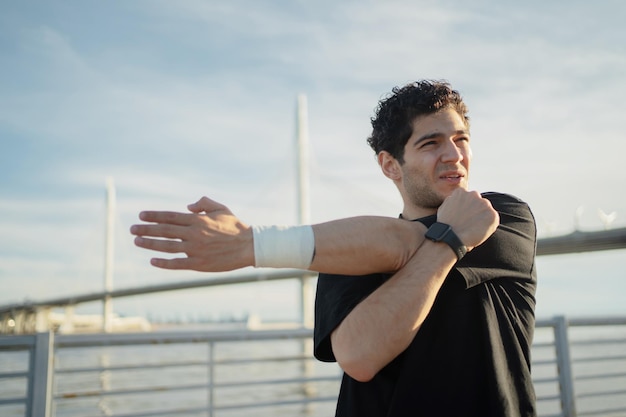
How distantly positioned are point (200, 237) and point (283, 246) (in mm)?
125

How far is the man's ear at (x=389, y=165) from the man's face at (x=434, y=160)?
23 millimetres

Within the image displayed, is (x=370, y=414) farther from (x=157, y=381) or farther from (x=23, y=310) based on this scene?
(x=23, y=310)

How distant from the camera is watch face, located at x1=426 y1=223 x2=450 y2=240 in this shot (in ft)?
3.18

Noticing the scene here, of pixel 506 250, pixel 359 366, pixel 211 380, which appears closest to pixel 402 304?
pixel 359 366

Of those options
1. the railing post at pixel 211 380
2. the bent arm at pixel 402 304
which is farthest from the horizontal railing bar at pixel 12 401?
the bent arm at pixel 402 304

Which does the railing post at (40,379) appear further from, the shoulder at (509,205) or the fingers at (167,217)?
the shoulder at (509,205)

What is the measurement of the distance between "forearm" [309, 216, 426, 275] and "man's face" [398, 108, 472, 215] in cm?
22

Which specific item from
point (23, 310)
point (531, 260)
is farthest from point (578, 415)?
point (23, 310)

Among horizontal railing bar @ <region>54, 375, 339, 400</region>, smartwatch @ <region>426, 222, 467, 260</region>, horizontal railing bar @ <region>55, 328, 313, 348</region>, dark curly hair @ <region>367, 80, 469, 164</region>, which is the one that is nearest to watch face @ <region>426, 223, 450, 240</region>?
smartwatch @ <region>426, 222, 467, 260</region>

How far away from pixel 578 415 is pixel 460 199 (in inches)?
114

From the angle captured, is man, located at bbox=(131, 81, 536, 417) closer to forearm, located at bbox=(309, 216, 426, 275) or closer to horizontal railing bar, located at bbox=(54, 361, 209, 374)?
forearm, located at bbox=(309, 216, 426, 275)

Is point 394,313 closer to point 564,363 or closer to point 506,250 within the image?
point 506,250

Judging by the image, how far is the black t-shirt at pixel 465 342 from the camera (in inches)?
37.5

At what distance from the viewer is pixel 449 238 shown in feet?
3.17
